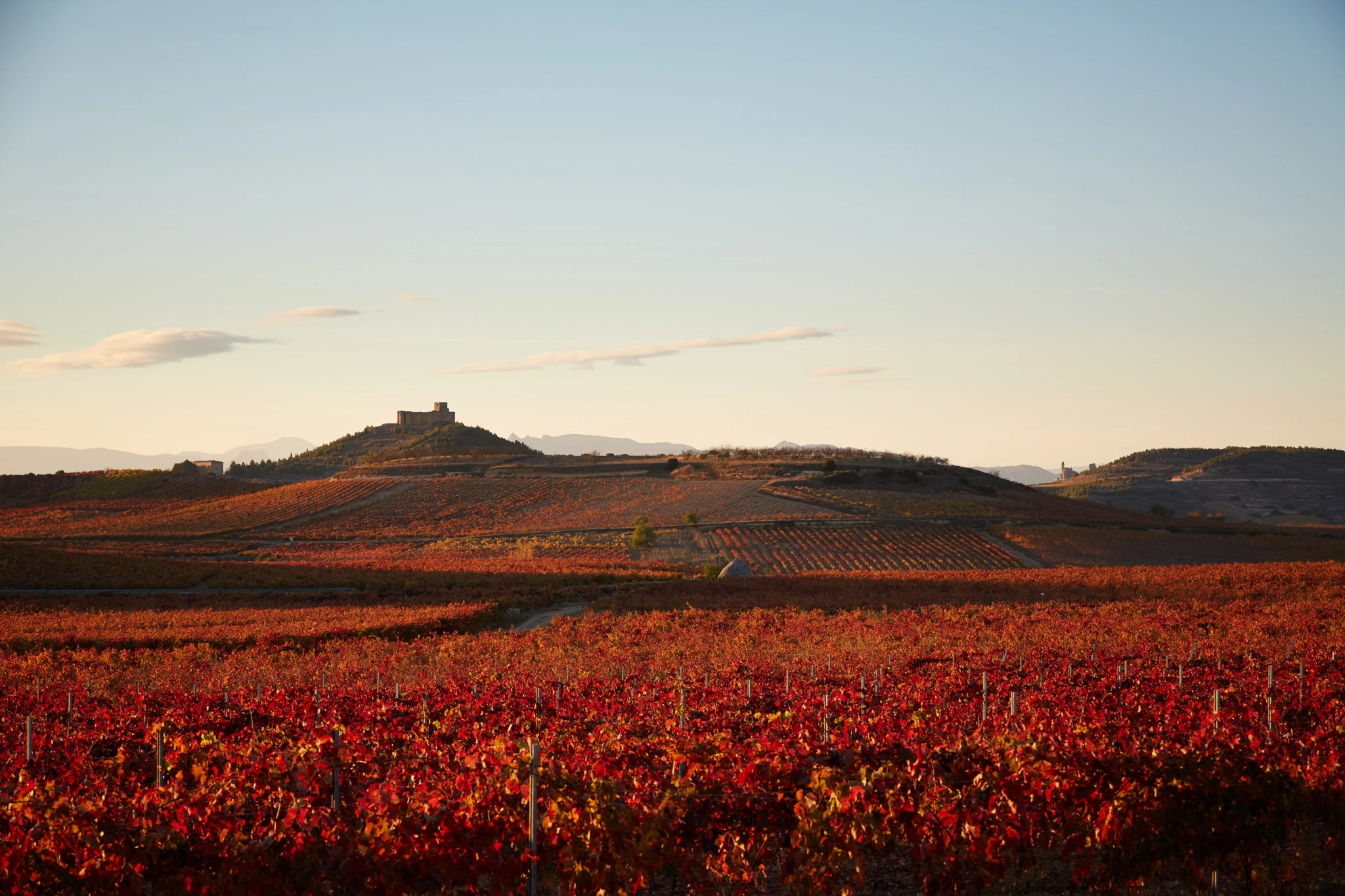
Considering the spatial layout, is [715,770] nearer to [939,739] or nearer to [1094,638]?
[939,739]

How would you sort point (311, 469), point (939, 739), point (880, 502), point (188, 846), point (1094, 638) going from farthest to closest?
point (311, 469) < point (880, 502) < point (1094, 638) < point (939, 739) < point (188, 846)

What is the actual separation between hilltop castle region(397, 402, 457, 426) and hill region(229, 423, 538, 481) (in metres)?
1.84

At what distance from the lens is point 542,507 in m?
88.3

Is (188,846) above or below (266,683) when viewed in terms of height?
above

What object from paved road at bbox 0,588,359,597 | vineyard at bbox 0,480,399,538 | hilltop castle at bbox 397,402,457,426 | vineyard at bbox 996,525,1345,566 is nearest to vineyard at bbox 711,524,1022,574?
vineyard at bbox 996,525,1345,566

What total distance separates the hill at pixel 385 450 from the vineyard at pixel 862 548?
213ft

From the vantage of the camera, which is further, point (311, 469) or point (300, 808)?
point (311, 469)

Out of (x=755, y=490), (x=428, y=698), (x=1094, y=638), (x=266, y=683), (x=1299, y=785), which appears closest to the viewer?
(x=1299, y=785)

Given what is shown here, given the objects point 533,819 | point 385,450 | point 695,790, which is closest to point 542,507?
point 385,450

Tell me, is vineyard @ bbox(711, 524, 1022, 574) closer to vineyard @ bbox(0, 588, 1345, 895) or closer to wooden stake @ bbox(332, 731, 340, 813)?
vineyard @ bbox(0, 588, 1345, 895)

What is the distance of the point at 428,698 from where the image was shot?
1302 cm

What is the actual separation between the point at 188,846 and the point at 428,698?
6.68m

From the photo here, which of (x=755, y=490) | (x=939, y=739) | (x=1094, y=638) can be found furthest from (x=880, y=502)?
(x=939, y=739)

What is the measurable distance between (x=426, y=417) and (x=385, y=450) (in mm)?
20573
